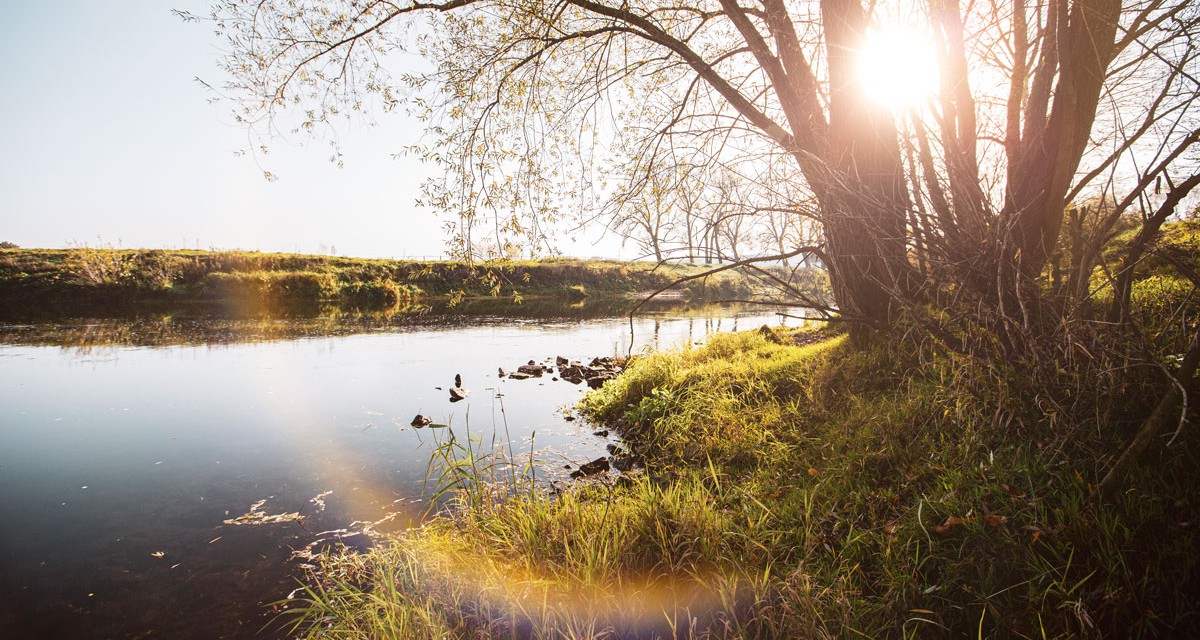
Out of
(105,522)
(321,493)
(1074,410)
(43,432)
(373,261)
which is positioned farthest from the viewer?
(373,261)

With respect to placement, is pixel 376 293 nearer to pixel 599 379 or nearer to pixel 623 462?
pixel 599 379

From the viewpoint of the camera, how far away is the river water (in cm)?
311

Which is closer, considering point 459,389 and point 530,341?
point 459,389

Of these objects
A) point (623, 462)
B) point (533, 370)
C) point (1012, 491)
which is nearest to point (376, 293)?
point (533, 370)

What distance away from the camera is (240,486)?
458 cm

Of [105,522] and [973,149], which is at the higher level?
[973,149]

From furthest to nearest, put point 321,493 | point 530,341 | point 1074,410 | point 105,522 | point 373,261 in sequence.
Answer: point 373,261 → point 530,341 → point 321,493 → point 105,522 → point 1074,410

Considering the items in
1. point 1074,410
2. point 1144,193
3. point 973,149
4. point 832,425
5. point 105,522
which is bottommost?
point 105,522

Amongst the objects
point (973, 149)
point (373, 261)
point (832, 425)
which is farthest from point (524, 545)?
point (373, 261)

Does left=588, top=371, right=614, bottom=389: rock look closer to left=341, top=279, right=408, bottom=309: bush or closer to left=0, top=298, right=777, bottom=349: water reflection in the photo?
left=0, top=298, right=777, bottom=349: water reflection

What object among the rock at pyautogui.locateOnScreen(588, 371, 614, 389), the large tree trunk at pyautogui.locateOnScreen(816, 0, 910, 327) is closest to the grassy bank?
the rock at pyautogui.locateOnScreen(588, 371, 614, 389)

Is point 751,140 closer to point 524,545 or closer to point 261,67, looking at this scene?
point 524,545

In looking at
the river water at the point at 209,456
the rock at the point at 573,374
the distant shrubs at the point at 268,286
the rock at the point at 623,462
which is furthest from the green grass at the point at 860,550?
the distant shrubs at the point at 268,286

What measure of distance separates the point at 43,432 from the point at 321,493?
4436 mm
